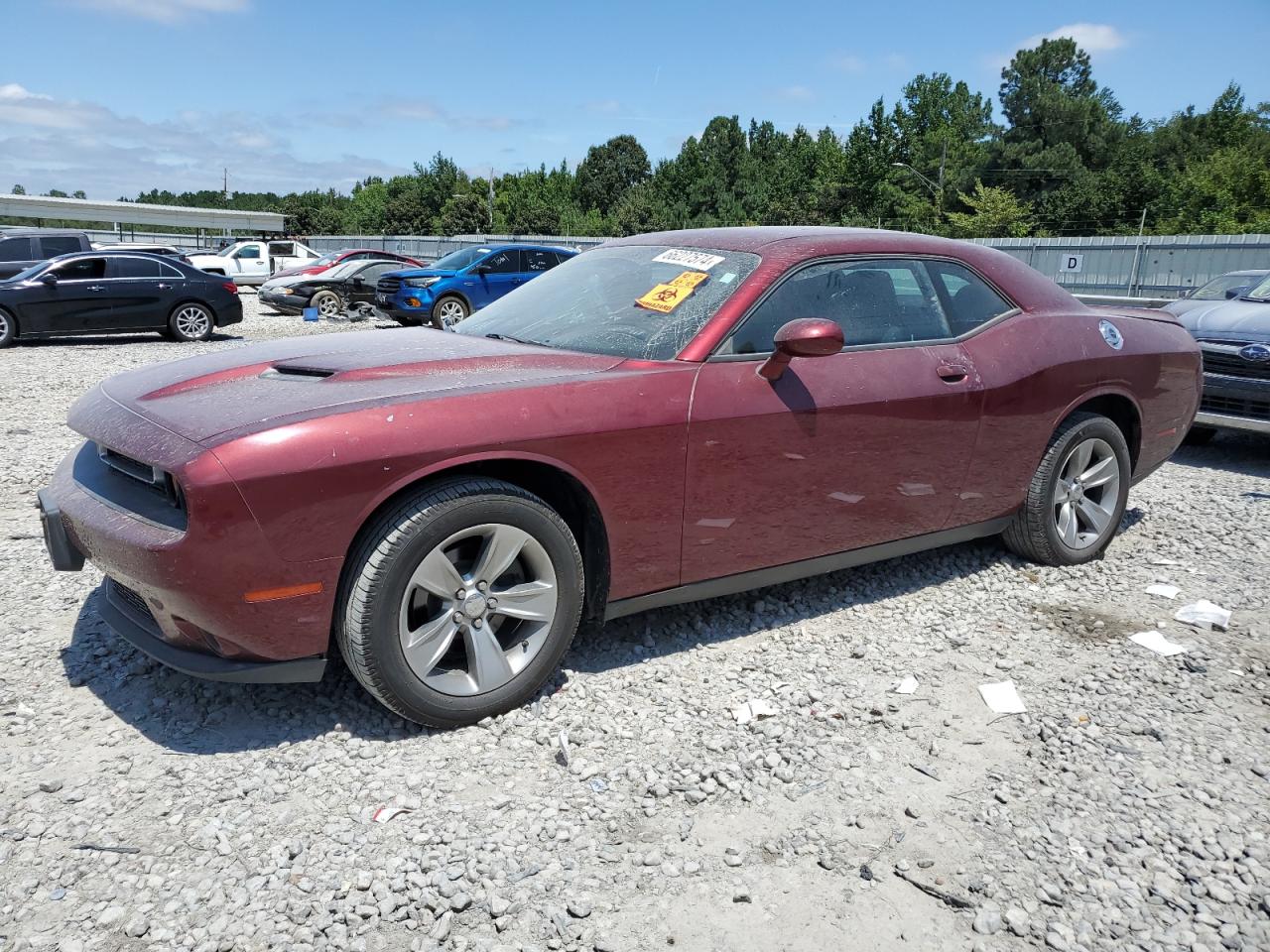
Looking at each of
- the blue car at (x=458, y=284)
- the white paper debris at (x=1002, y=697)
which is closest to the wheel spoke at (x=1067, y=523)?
the white paper debris at (x=1002, y=697)

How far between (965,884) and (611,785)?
1.02m

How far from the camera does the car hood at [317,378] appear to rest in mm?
2859

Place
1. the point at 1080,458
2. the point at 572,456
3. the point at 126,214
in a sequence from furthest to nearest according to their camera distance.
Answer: the point at 126,214 → the point at 1080,458 → the point at 572,456

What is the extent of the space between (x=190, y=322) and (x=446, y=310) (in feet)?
13.7

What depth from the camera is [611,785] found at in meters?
2.87

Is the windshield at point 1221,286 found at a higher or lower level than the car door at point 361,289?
higher

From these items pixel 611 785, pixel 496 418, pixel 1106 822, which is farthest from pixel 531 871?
pixel 1106 822

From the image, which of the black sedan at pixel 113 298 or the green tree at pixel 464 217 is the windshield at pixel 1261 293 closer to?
the black sedan at pixel 113 298

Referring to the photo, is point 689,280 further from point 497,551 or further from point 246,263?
point 246,263

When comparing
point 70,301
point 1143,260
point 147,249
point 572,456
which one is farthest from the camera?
point 1143,260

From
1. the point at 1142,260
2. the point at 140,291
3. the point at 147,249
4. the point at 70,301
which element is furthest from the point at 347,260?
the point at 1142,260

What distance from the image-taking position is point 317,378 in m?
3.20

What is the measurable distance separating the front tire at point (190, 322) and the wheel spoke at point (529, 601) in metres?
14.6

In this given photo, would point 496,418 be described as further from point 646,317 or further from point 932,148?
point 932,148
